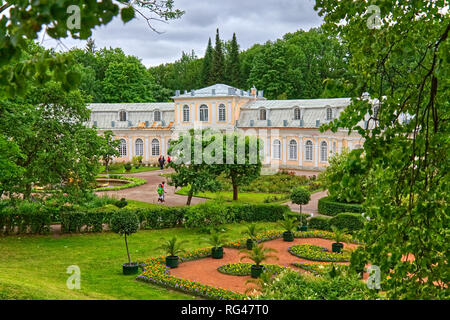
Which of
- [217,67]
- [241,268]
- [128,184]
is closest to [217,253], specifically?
[241,268]

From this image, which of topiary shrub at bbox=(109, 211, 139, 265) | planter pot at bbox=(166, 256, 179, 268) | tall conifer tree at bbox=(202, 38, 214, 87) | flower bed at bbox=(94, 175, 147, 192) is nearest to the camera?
topiary shrub at bbox=(109, 211, 139, 265)

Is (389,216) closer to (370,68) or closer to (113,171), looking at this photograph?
(370,68)

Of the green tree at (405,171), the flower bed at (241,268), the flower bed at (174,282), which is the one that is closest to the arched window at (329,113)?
the flower bed at (241,268)

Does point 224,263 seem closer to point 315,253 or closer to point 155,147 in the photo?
point 315,253

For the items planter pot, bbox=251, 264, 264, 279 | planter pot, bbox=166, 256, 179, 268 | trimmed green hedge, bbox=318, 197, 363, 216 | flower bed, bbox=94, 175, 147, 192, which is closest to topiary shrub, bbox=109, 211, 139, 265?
planter pot, bbox=166, 256, 179, 268

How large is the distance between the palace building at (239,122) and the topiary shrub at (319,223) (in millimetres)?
13478

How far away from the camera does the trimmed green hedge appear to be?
21766 millimetres

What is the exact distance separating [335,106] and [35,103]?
23.5 metres

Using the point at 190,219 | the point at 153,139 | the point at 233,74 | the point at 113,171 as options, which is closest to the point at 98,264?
the point at 190,219

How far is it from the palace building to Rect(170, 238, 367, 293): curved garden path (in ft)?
54.6

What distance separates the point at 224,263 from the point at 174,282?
2935 mm

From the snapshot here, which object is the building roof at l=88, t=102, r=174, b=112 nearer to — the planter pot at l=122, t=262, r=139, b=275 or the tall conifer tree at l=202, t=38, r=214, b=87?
the tall conifer tree at l=202, t=38, r=214, b=87

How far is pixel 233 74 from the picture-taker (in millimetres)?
55656
